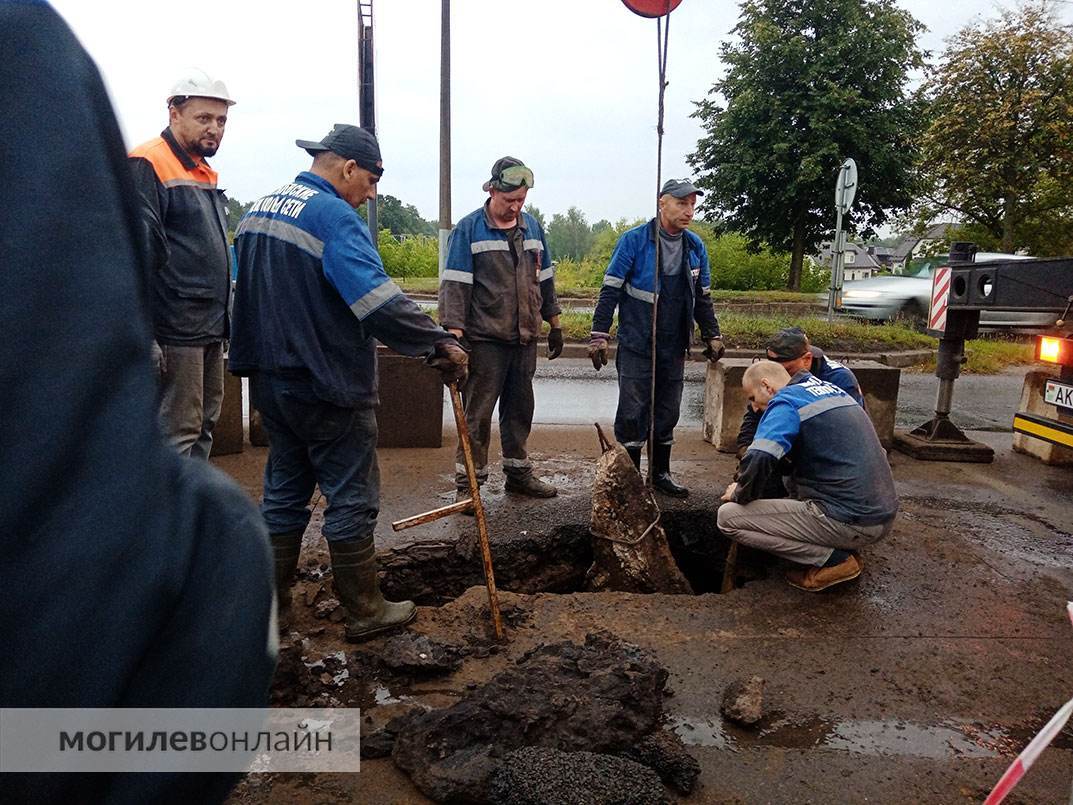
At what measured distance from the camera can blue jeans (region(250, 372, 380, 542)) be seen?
3111mm

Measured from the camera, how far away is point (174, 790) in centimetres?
65

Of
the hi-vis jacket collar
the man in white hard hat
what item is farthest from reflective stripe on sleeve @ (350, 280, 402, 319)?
the hi-vis jacket collar

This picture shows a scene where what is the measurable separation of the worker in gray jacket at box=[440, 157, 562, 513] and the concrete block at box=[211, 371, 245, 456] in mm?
1820

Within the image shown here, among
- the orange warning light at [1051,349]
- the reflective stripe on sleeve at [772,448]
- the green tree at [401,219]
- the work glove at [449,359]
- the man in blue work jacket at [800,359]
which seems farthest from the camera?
the green tree at [401,219]

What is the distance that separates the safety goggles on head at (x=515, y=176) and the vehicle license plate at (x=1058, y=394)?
3.89 meters

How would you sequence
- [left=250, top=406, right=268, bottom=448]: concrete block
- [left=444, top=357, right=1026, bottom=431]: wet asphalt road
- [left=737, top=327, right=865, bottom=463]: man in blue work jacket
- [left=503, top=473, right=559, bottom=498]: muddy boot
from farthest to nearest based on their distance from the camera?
[left=444, top=357, right=1026, bottom=431]: wet asphalt road → [left=250, top=406, right=268, bottom=448]: concrete block → [left=503, top=473, right=559, bottom=498]: muddy boot → [left=737, top=327, right=865, bottom=463]: man in blue work jacket

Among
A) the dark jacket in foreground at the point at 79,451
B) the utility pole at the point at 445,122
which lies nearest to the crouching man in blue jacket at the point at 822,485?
the dark jacket in foreground at the point at 79,451

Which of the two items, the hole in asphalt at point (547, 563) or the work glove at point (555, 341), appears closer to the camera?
the hole in asphalt at point (547, 563)

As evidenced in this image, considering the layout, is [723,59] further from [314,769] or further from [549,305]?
[314,769]

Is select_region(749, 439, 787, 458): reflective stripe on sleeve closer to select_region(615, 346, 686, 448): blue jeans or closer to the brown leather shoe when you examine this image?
the brown leather shoe

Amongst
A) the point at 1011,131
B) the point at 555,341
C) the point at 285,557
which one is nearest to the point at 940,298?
the point at 555,341

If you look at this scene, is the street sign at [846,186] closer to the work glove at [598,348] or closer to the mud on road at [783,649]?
the mud on road at [783,649]

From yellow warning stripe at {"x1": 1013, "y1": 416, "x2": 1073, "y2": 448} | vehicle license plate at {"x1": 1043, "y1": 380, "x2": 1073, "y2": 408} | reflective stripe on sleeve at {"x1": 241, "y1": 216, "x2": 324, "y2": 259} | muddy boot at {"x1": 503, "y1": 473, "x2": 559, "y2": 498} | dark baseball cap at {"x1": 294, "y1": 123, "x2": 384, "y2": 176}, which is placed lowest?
muddy boot at {"x1": 503, "y1": 473, "x2": 559, "y2": 498}

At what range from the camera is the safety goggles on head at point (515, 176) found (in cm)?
450
